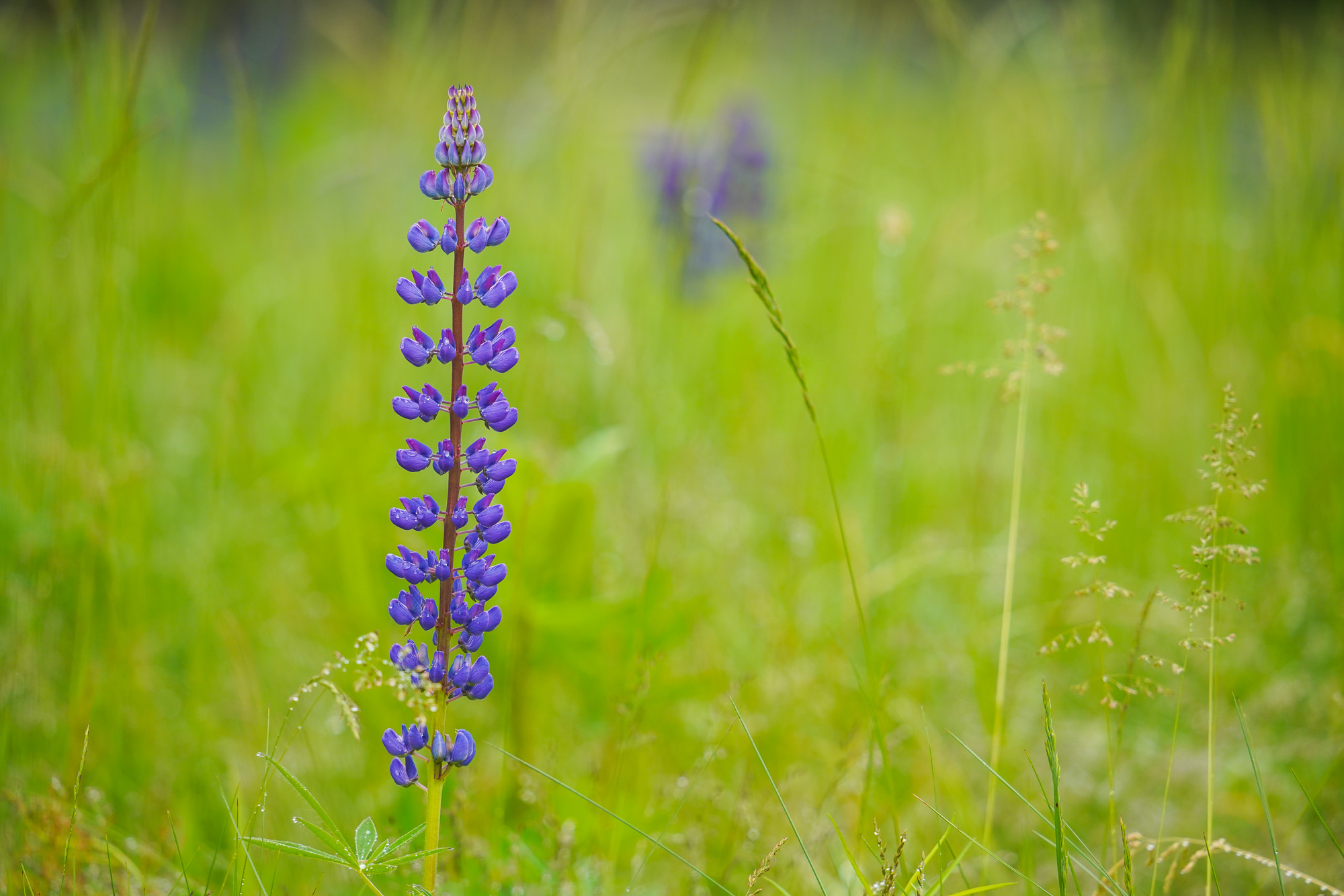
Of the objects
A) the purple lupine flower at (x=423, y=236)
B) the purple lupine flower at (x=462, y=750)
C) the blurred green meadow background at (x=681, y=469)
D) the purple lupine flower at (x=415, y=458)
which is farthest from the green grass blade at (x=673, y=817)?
the purple lupine flower at (x=423, y=236)

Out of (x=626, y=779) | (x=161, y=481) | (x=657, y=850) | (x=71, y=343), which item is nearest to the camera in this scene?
(x=657, y=850)

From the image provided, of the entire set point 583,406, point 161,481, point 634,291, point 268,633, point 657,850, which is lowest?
point 657,850

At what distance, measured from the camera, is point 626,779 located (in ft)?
5.41

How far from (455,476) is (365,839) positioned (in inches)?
17.9

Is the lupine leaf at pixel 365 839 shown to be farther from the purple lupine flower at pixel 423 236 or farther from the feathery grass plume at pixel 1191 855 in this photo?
the feathery grass plume at pixel 1191 855

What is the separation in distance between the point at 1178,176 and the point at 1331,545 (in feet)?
5.53

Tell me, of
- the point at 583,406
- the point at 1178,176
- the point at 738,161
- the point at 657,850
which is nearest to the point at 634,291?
the point at 583,406

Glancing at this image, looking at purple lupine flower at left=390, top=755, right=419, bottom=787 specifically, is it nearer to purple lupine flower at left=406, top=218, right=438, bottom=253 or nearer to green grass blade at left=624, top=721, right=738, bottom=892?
green grass blade at left=624, top=721, right=738, bottom=892

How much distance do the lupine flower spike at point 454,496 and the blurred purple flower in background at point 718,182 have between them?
268cm

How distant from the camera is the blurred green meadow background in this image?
1.58 metres

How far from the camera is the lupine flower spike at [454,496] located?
3.23 feet

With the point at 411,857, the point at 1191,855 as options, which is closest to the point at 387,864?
the point at 411,857

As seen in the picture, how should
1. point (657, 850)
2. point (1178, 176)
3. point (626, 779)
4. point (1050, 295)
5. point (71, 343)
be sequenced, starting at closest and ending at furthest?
point (657, 850), point (626, 779), point (71, 343), point (1178, 176), point (1050, 295)

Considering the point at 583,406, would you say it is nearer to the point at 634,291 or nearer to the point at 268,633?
the point at 634,291
